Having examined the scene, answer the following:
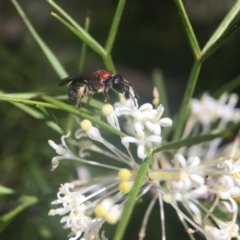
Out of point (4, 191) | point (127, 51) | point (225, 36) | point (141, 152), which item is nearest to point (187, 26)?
point (225, 36)

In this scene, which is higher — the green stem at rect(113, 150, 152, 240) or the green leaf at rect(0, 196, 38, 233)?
the green leaf at rect(0, 196, 38, 233)

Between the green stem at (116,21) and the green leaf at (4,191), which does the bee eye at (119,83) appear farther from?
the green leaf at (4,191)

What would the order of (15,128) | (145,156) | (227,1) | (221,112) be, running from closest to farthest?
1. (145,156)
2. (221,112)
3. (15,128)
4. (227,1)

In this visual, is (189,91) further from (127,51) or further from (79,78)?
(127,51)

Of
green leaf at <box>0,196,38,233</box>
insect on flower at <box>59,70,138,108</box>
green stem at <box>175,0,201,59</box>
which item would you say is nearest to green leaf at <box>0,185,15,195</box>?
green leaf at <box>0,196,38,233</box>

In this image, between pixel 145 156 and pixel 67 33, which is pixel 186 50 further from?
pixel 145 156

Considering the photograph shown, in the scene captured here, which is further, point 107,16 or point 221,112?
point 107,16

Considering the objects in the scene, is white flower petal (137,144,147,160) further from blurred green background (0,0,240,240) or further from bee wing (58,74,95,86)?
blurred green background (0,0,240,240)

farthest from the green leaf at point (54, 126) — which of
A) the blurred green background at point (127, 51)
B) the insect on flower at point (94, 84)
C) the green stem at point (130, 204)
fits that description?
the blurred green background at point (127, 51)

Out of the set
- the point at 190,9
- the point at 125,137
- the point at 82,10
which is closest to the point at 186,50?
the point at 190,9
